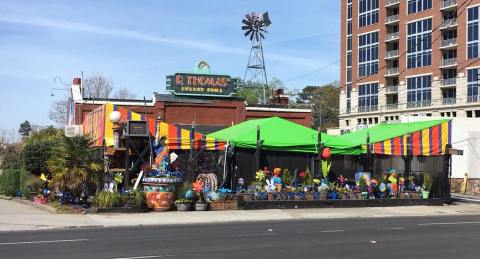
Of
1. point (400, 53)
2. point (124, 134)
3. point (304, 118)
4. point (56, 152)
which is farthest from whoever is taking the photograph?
point (400, 53)

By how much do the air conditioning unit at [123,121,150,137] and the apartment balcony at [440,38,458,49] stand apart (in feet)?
217

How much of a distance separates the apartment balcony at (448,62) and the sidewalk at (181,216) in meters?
59.8

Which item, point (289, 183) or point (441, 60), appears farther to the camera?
point (441, 60)

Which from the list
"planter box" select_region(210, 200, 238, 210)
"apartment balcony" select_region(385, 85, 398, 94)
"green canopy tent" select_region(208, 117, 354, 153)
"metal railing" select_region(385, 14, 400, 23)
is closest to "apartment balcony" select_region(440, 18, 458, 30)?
"metal railing" select_region(385, 14, 400, 23)

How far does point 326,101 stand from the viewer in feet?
397

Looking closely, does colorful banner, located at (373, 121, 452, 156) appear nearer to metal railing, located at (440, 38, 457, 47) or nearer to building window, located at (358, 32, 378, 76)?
metal railing, located at (440, 38, 457, 47)

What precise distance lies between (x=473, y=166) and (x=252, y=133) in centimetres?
1934

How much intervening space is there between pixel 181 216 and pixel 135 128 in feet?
18.5

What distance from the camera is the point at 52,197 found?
842 inches

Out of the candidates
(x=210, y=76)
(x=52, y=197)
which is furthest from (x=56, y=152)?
(x=210, y=76)

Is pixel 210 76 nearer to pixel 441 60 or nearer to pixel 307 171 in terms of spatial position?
pixel 307 171

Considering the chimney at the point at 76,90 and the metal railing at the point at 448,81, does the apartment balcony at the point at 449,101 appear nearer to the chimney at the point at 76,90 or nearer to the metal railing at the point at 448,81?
the metal railing at the point at 448,81

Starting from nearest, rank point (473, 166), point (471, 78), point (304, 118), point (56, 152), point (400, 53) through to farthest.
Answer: point (56, 152) < point (473, 166) < point (304, 118) < point (471, 78) < point (400, 53)

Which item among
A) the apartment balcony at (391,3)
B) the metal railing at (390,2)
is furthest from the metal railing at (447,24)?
the metal railing at (390,2)
